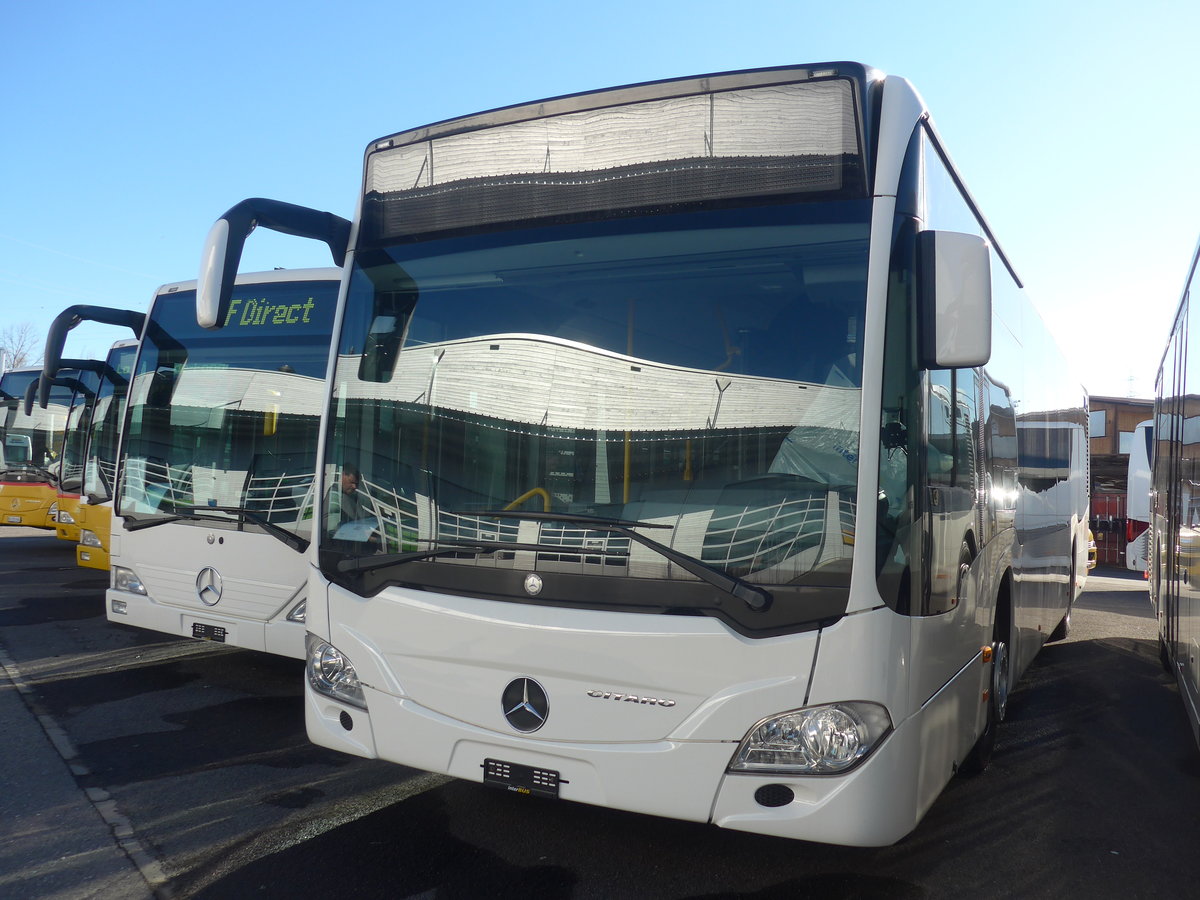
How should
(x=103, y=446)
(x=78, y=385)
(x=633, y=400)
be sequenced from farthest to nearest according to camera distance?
(x=78, y=385) → (x=103, y=446) → (x=633, y=400)

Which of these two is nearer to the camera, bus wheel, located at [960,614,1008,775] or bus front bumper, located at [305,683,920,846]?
bus front bumper, located at [305,683,920,846]

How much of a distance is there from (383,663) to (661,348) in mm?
1690

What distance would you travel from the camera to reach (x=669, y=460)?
3.29 metres

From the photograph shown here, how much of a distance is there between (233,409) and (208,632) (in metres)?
1.62

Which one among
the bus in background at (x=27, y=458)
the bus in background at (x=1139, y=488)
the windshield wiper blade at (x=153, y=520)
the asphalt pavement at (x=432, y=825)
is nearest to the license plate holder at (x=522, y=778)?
the asphalt pavement at (x=432, y=825)

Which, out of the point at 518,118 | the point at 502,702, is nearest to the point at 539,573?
the point at 502,702

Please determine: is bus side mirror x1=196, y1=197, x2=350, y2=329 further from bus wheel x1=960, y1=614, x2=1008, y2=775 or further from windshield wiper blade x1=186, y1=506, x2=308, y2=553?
bus wheel x1=960, y1=614, x2=1008, y2=775

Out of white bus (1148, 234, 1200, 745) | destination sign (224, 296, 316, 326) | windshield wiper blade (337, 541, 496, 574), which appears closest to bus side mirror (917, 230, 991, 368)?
windshield wiper blade (337, 541, 496, 574)

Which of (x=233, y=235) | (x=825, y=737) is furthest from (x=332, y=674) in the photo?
(x=825, y=737)

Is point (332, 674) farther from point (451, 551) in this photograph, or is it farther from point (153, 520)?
point (153, 520)

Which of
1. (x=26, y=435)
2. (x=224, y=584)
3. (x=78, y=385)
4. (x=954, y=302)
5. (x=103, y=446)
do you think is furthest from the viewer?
(x=26, y=435)

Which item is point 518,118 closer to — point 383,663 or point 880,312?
point 880,312

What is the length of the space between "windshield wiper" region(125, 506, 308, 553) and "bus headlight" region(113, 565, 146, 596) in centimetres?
34

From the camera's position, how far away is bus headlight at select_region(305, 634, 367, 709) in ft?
12.8
